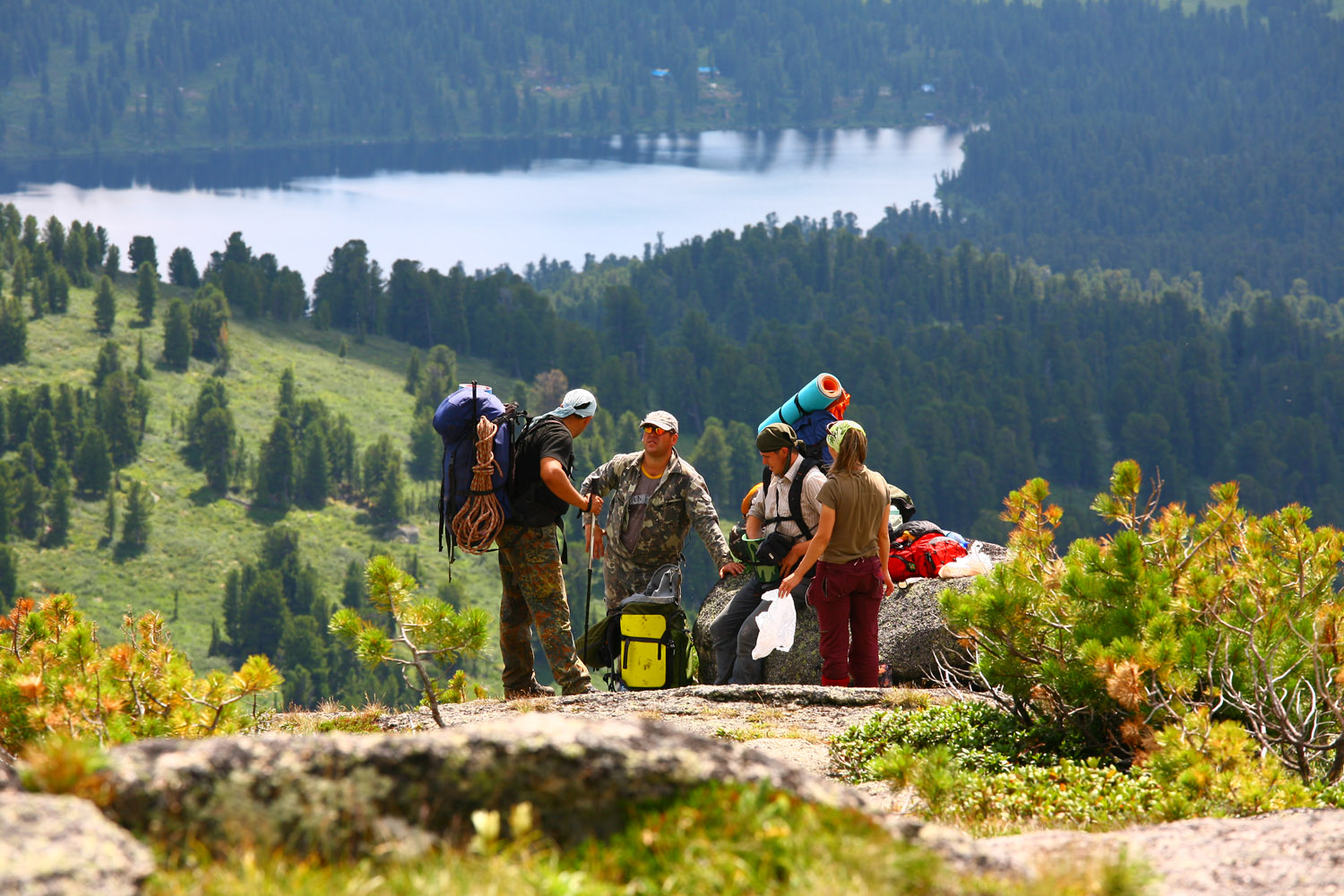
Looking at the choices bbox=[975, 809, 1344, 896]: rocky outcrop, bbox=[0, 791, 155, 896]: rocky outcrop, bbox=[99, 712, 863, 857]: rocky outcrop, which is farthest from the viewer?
bbox=[975, 809, 1344, 896]: rocky outcrop

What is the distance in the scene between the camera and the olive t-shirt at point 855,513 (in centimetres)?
705

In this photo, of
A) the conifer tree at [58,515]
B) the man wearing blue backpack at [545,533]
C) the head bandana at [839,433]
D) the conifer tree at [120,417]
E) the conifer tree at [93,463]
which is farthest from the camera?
the conifer tree at [120,417]

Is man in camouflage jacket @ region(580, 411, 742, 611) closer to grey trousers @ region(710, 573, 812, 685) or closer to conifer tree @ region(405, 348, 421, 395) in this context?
grey trousers @ region(710, 573, 812, 685)

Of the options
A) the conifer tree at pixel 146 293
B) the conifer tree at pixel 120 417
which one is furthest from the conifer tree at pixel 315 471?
the conifer tree at pixel 146 293

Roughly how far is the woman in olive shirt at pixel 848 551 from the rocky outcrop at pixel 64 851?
15.5ft

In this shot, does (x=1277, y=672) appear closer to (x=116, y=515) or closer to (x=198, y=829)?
(x=198, y=829)

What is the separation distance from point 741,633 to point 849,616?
41.4 inches

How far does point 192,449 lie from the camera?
417 ft

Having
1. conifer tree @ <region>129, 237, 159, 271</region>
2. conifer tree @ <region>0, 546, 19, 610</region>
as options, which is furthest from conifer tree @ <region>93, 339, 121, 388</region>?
conifer tree @ <region>0, 546, 19, 610</region>

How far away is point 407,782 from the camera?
3.02m

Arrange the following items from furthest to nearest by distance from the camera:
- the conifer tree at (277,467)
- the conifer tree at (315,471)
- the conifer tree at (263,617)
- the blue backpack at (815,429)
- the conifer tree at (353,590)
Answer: the conifer tree at (315,471) < the conifer tree at (277,467) < the conifer tree at (353,590) < the conifer tree at (263,617) < the blue backpack at (815,429)

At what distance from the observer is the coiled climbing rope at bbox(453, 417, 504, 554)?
735 centimetres

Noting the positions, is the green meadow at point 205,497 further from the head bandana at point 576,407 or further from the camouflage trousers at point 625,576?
the head bandana at point 576,407

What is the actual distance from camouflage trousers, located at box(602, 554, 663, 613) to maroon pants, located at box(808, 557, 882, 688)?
5.23 feet
